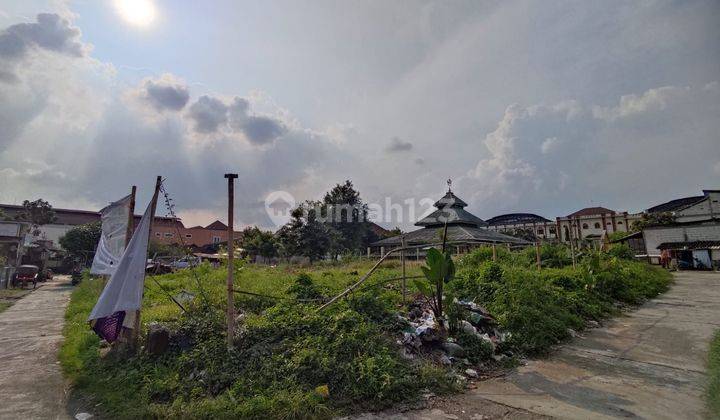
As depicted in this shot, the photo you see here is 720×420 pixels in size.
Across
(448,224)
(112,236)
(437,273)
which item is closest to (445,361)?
(437,273)

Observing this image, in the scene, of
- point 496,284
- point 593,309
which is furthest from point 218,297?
point 593,309

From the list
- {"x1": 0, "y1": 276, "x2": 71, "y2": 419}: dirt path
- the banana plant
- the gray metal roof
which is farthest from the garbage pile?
the gray metal roof

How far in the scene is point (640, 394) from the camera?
3980 millimetres

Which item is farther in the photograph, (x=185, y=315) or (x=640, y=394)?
(x=185, y=315)

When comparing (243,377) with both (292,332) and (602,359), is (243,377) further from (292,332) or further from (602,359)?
(602,359)

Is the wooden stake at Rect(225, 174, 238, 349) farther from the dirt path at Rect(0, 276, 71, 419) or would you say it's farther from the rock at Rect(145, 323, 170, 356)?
the dirt path at Rect(0, 276, 71, 419)

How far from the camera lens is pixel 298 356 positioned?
14.5 feet

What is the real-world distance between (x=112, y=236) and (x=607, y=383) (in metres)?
9.60

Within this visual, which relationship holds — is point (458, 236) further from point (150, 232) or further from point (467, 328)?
point (150, 232)

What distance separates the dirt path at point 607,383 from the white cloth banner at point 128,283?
12.4ft

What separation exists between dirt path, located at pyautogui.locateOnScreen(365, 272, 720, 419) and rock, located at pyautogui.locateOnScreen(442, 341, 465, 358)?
628 mm

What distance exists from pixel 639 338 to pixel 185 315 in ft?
26.2

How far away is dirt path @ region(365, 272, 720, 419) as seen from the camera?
362 cm

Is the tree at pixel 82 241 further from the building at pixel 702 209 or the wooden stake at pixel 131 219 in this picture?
the building at pixel 702 209
